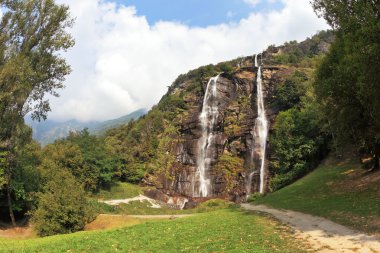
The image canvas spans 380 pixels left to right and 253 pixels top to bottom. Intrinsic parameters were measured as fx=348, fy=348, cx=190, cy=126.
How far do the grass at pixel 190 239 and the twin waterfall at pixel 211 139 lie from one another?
38.9 meters

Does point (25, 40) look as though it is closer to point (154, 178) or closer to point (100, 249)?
point (100, 249)

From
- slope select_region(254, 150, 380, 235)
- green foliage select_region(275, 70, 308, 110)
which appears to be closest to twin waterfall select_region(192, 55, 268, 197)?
green foliage select_region(275, 70, 308, 110)

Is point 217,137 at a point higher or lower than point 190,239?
higher

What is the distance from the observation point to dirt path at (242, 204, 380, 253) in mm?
13766

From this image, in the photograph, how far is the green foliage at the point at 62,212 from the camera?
1121 inches

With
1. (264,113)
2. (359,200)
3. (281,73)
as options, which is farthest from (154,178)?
(359,200)

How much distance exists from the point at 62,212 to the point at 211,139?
4322cm

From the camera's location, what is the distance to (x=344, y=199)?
2383 centimetres

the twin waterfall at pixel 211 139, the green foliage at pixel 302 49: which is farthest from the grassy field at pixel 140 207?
the green foliage at pixel 302 49

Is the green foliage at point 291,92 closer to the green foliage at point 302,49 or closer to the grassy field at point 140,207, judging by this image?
the green foliage at point 302,49

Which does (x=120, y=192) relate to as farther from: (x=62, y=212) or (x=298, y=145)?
(x=62, y=212)

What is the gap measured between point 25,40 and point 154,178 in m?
43.2

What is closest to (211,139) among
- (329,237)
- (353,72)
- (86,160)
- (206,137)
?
(206,137)

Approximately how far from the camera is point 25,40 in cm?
3209
